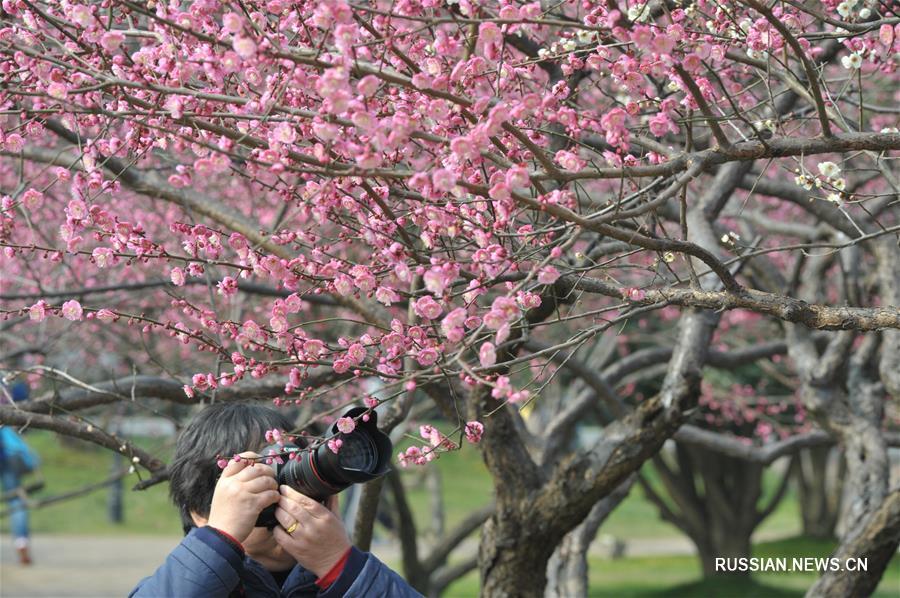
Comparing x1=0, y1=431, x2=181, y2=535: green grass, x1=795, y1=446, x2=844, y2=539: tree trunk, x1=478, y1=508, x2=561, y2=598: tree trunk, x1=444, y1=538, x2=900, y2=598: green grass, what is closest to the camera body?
x1=478, y1=508, x2=561, y2=598: tree trunk

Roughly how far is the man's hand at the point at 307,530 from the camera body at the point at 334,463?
24mm

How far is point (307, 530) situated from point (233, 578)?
0.67ft

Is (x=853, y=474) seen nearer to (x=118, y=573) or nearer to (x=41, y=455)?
(x=118, y=573)

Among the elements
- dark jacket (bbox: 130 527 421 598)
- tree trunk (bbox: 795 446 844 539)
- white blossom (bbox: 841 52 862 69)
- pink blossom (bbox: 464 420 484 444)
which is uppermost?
tree trunk (bbox: 795 446 844 539)

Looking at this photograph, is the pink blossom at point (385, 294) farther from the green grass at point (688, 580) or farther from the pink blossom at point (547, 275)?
the green grass at point (688, 580)

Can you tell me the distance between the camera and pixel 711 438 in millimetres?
6234

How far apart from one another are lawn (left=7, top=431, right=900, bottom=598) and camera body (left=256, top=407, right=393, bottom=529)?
4.15m

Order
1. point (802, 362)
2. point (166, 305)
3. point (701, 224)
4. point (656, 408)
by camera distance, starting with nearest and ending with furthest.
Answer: point (656, 408) < point (701, 224) < point (802, 362) < point (166, 305)

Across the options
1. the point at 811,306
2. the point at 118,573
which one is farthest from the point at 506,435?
the point at 118,573

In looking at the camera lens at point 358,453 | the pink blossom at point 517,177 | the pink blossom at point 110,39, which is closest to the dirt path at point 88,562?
the camera lens at point 358,453

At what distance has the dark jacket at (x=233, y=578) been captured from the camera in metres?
2.34

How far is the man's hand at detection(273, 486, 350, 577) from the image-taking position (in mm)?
2465

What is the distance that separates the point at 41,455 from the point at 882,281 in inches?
852

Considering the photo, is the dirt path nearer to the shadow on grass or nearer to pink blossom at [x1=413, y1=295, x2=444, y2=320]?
the shadow on grass
